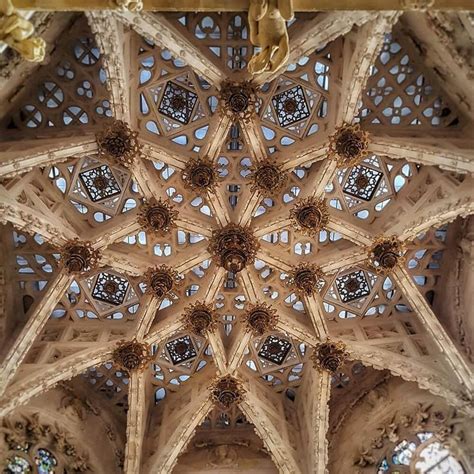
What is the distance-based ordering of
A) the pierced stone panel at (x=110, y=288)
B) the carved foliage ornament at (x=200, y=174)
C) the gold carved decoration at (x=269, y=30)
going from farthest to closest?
the pierced stone panel at (x=110, y=288), the carved foliage ornament at (x=200, y=174), the gold carved decoration at (x=269, y=30)

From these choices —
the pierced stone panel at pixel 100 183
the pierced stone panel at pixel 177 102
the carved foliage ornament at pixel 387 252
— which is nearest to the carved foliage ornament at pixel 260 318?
the carved foliage ornament at pixel 387 252

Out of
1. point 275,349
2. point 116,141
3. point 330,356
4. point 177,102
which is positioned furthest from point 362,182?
point 116,141

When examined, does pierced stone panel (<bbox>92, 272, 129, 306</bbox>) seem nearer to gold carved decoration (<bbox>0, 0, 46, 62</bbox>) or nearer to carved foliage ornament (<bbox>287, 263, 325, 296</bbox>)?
carved foliage ornament (<bbox>287, 263, 325, 296</bbox>)

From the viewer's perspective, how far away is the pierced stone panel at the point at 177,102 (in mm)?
18266

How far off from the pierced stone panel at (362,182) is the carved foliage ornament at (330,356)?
4.03 meters

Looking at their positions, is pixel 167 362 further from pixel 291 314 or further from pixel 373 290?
pixel 373 290

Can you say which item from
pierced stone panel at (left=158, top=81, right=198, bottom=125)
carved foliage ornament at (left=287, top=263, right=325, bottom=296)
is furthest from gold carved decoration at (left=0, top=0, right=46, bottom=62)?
carved foliage ornament at (left=287, top=263, right=325, bottom=296)

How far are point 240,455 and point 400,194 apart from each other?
8582mm

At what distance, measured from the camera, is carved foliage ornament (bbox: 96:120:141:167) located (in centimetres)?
1722

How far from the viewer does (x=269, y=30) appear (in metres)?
10.4

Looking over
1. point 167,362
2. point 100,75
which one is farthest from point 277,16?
point 167,362

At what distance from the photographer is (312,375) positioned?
793 inches

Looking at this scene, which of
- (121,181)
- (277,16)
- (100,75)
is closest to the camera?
(277,16)

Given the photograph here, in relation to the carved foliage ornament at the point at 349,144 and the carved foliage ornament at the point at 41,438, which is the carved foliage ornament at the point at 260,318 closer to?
the carved foliage ornament at the point at 349,144
